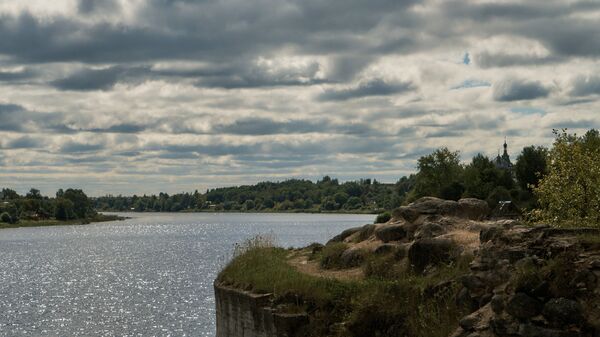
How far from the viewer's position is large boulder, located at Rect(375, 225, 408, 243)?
28.5 metres

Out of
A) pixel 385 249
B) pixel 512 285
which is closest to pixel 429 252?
pixel 385 249

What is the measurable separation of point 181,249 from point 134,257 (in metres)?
15.0

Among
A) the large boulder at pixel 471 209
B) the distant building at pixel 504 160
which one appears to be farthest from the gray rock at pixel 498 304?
the distant building at pixel 504 160

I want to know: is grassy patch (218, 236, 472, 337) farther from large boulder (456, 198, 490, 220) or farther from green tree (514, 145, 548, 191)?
green tree (514, 145, 548, 191)

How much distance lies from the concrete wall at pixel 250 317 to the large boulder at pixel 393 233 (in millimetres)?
6083

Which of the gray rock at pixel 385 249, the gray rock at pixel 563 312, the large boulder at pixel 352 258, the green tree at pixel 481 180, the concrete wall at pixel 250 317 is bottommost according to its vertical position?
the concrete wall at pixel 250 317

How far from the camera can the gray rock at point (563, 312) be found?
1415cm

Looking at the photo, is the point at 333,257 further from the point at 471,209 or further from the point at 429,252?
the point at 429,252

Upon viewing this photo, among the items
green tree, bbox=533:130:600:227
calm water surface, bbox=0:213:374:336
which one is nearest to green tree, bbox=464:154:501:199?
calm water surface, bbox=0:213:374:336

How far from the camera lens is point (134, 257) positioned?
379 feet

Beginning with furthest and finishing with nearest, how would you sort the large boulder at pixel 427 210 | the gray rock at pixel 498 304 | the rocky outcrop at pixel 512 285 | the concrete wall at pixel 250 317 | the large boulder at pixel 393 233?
the large boulder at pixel 427 210
the large boulder at pixel 393 233
the concrete wall at pixel 250 317
the gray rock at pixel 498 304
the rocky outcrop at pixel 512 285

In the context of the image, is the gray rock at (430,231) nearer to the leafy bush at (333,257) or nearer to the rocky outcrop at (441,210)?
the rocky outcrop at (441,210)

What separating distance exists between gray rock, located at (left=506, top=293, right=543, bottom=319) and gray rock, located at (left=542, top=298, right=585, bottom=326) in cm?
21

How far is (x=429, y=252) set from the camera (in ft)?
75.7
